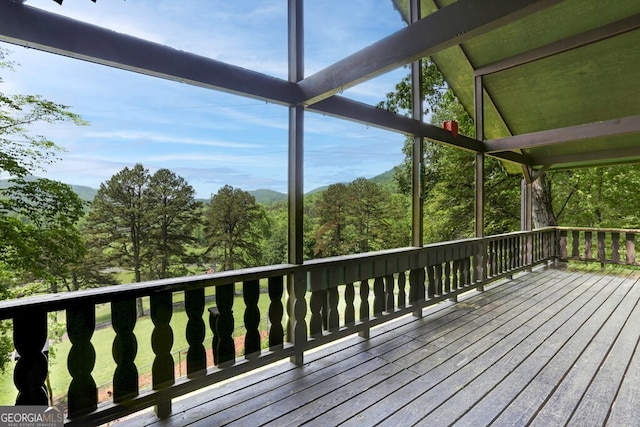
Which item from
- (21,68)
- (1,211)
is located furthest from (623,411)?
(1,211)

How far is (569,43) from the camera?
4.17 metres

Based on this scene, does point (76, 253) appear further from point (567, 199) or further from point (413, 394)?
point (567, 199)

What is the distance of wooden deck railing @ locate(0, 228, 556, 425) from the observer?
1.55 metres

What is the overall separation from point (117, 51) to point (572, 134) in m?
5.28

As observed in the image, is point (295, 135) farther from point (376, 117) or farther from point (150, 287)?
point (150, 287)

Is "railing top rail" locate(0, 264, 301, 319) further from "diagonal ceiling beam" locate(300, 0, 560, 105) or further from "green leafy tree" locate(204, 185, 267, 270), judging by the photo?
"green leafy tree" locate(204, 185, 267, 270)

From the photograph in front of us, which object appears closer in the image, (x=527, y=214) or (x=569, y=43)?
(x=569, y=43)

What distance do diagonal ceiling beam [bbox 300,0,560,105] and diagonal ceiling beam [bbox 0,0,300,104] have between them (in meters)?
0.52

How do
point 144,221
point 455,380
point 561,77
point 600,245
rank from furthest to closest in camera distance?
point 600,245 → point 561,77 → point 144,221 → point 455,380

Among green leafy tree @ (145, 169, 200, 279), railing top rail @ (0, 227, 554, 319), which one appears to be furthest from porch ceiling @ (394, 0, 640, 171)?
green leafy tree @ (145, 169, 200, 279)

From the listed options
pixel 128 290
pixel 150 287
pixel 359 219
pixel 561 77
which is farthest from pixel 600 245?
pixel 128 290

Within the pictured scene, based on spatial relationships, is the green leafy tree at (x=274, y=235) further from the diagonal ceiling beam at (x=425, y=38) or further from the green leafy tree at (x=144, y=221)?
the diagonal ceiling beam at (x=425, y=38)

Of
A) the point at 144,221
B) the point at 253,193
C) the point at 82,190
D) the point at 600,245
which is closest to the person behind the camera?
the point at 82,190

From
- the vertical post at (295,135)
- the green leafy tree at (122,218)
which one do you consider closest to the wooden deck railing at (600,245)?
the vertical post at (295,135)
